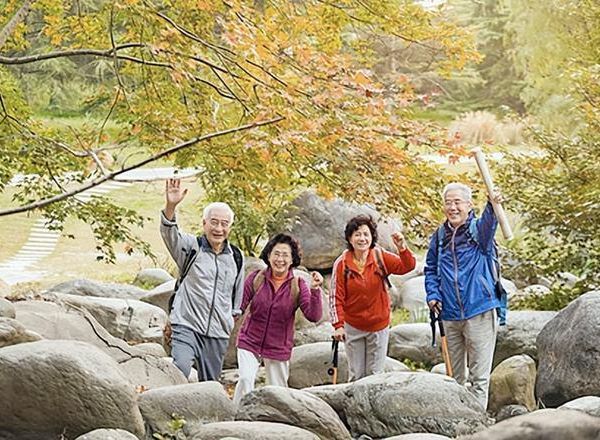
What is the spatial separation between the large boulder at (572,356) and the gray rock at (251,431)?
9.76 feet

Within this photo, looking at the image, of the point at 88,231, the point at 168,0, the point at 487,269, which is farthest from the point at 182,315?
the point at 88,231

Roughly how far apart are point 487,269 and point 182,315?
203cm

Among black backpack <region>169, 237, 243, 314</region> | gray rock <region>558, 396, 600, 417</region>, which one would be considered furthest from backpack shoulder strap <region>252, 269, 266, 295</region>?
gray rock <region>558, 396, 600, 417</region>

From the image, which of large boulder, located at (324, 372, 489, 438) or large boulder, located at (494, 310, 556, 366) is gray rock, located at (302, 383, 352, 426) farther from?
large boulder, located at (494, 310, 556, 366)

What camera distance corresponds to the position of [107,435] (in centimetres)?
435

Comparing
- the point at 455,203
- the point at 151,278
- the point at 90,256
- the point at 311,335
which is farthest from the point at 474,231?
the point at 90,256

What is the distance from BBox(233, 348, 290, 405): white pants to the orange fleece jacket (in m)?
0.50

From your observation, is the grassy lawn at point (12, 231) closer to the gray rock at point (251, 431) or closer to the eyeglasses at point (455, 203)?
the eyeglasses at point (455, 203)

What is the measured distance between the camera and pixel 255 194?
715 centimetres

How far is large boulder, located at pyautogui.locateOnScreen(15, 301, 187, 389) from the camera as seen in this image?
6180mm

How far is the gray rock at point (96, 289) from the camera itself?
12.9 meters

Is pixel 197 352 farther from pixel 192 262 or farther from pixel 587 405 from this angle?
pixel 587 405

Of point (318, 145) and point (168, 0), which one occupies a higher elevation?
point (168, 0)

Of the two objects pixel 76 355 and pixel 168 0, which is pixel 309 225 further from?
pixel 76 355
